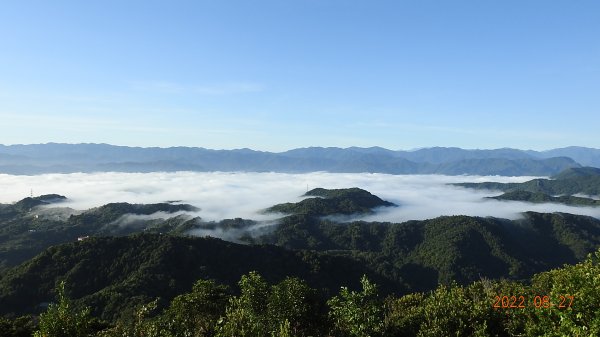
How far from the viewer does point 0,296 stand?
197000 mm

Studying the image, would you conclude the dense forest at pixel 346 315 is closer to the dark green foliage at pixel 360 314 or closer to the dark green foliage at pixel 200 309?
the dark green foliage at pixel 360 314

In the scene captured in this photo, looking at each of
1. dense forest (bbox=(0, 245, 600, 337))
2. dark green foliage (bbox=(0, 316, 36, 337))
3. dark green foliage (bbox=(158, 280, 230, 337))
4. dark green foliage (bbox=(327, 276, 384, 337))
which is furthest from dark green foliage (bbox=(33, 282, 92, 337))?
dark green foliage (bbox=(0, 316, 36, 337))

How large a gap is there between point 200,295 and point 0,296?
189337 millimetres

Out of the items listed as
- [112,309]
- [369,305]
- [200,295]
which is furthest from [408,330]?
[112,309]

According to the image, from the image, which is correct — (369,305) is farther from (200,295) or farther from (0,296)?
(0,296)

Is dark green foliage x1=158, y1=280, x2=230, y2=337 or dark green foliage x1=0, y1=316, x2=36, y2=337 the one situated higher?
dark green foliage x1=158, y1=280, x2=230, y2=337

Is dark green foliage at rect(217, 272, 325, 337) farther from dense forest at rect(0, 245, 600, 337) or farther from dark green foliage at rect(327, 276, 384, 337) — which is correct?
dark green foliage at rect(327, 276, 384, 337)

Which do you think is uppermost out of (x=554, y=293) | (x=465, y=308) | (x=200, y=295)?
(x=554, y=293)
